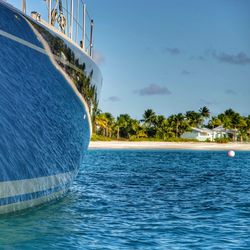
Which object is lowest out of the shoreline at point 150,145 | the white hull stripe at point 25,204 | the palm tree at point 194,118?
the white hull stripe at point 25,204

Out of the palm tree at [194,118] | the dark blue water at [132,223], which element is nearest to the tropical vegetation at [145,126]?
the palm tree at [194,118]

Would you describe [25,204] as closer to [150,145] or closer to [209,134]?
[150,145]

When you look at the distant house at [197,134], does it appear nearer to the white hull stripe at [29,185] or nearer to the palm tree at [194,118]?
the palm tree at [194,118]

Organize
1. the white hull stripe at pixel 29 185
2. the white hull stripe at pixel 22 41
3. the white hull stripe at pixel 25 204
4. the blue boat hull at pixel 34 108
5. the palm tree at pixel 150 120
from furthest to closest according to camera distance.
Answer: the palm tree at pixel 150 120 → the white hull stripe at pixel 25 204 → the white hull stripe at pixel 29 185 → the blue boat hull at pixel 34 108 → the white hull stripe at pixel 22 41

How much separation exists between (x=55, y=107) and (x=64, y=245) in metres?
3.34

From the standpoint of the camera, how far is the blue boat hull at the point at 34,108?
340 inches

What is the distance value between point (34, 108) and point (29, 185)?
152 cm

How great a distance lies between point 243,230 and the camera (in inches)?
381

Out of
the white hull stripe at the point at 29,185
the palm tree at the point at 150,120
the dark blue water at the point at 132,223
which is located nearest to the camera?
the dark blue water at the point at 132,223

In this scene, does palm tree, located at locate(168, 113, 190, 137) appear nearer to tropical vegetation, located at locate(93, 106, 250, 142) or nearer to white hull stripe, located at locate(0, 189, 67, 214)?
tropical vegetation, located at locate(93, 106, 250, 142)

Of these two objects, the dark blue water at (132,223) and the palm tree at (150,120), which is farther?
the palm tree at (150,120)

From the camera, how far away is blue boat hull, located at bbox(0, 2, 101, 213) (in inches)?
340

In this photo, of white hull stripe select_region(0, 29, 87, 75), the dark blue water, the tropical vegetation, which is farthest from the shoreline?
white hull stripe select_region(0, 29, 87, 75)

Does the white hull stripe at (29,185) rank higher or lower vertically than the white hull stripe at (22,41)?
lower
